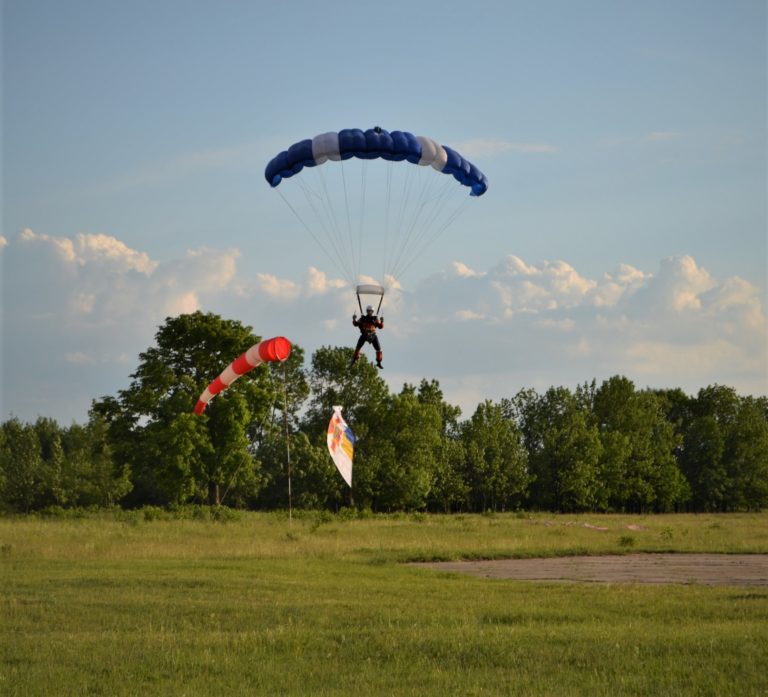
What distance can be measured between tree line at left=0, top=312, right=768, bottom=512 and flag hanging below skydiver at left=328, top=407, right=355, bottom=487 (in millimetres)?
10606

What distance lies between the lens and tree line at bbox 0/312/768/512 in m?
51.6

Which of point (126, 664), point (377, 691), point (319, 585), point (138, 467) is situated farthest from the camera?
point (138, 467)

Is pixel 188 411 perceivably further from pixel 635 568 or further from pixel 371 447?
pixel 635 568

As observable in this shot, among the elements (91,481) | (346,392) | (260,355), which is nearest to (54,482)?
(91,481)

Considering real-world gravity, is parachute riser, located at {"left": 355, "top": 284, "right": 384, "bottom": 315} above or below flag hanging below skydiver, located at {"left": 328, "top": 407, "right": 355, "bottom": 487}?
above

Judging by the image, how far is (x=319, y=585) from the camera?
2194cm

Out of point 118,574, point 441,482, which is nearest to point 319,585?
point 118,574

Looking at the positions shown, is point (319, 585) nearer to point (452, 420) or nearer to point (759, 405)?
point (452, 420)

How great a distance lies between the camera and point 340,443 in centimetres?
4134

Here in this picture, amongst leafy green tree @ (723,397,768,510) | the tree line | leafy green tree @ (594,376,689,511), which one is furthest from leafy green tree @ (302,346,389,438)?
leafy green tree @ (723,397,768,510)

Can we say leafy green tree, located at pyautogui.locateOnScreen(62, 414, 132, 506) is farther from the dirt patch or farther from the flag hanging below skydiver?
the dirt patch

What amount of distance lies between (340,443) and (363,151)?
59.0 ft

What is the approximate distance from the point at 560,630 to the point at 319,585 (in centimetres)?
808

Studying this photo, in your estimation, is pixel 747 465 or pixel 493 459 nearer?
pixel 493 459
